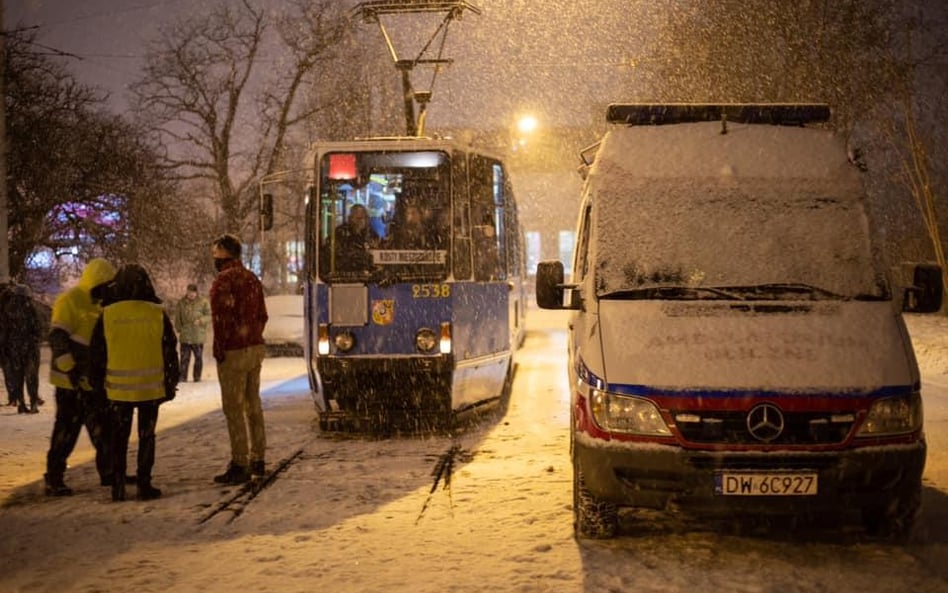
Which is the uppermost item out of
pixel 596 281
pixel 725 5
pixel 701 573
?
pixel 725 5

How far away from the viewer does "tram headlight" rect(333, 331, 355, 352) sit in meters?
10.4

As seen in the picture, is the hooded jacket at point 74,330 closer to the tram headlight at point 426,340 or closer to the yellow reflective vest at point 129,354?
the yellow reflective vest at point 129,354

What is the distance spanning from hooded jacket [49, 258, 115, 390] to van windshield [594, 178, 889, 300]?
3.94 meters

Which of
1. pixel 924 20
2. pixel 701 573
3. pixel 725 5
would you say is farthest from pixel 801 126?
pixel 725 5

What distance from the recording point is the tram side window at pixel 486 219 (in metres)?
10.9

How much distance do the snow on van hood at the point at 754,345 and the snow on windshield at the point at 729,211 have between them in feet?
0.88

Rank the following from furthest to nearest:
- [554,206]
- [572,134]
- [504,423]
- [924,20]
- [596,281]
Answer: [554,206] < [572,134] < [924,20] < [504,423] < [596,281]

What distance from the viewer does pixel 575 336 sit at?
713cm

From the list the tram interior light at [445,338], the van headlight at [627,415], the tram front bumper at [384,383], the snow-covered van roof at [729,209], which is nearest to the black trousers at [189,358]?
the tram front bumper at [384,383]

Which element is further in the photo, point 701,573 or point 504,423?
point 504,423

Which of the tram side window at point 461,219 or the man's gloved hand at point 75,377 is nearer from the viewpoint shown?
the man's gloved hand at point 75,377

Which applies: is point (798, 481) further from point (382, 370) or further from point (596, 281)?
point (382, 370)

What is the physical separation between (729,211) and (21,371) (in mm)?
10060

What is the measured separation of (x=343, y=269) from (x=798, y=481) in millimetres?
5979
